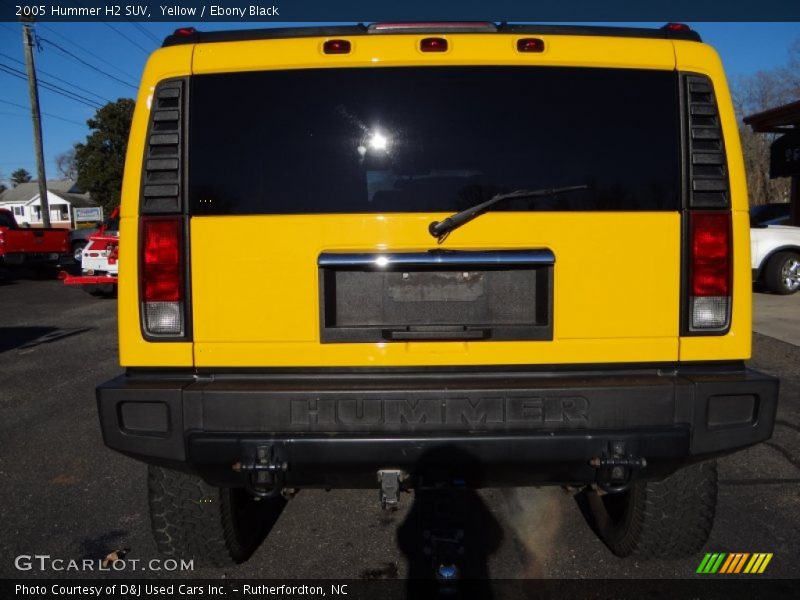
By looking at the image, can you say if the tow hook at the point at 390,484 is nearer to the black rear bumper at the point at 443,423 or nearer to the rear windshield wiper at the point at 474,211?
the black rear bumper at the point at 443,423

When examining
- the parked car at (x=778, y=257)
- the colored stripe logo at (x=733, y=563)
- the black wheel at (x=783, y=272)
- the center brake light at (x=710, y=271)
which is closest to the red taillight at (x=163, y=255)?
the center brake light at (x=710, y=271)

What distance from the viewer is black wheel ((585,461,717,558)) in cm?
273

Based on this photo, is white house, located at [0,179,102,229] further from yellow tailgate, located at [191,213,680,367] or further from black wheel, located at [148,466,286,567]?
yellow tailgate, located at [191,213,680,367]

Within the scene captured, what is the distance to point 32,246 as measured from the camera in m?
17.0

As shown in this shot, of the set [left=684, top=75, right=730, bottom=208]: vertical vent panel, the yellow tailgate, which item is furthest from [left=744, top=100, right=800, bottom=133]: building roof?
the yellow tailgate

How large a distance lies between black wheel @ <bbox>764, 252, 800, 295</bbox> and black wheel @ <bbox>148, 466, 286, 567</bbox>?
39.2ft

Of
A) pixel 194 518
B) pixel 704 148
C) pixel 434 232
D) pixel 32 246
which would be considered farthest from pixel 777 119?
pixel 32 246

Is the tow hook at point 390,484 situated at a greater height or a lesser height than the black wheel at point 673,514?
greater

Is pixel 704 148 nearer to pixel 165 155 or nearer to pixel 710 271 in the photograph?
pixel 710 271

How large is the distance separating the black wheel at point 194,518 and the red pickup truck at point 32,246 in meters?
15.0

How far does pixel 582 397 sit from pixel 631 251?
0.56 meters

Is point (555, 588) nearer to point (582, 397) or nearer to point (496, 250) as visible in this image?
point (582, 397)

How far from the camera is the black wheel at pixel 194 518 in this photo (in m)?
2.69

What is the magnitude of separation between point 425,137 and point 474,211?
0.34 metres
